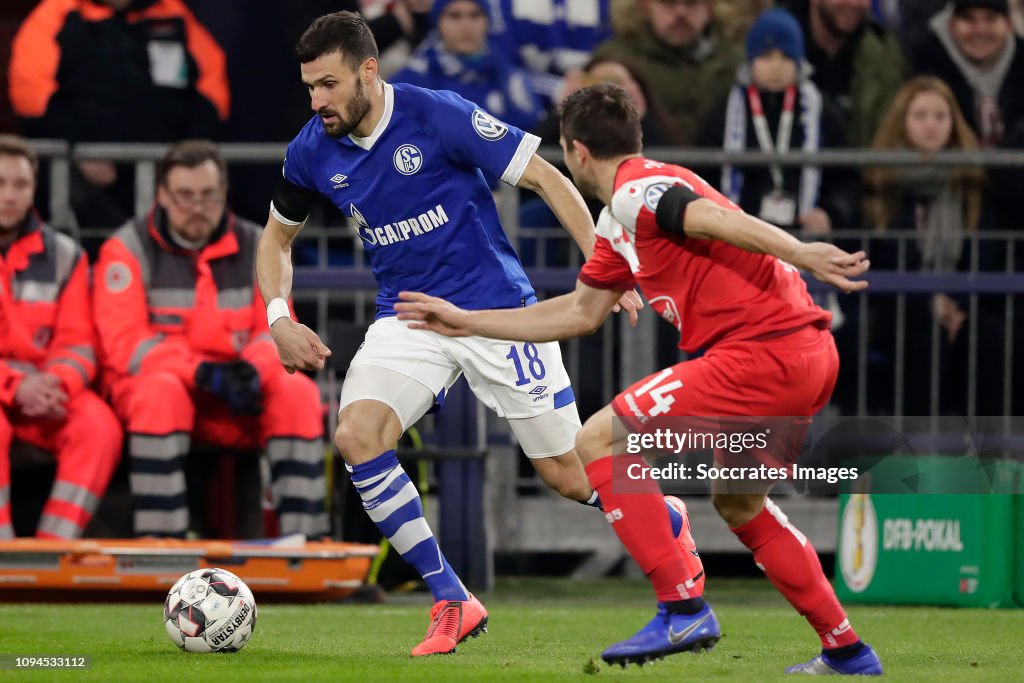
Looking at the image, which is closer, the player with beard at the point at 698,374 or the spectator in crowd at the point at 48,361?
the player with beard at the point at 698,374

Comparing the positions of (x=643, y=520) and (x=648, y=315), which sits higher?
(x=648, y=315)

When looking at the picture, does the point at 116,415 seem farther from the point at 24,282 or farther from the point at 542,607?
the point at 542,607

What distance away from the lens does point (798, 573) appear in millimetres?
5578

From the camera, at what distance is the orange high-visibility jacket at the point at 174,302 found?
9.44m

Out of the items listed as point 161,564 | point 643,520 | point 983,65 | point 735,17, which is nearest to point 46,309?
point 161,564

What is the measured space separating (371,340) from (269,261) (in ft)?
1.87

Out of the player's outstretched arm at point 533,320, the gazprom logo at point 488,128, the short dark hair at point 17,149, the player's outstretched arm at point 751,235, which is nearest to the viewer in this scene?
the player's outstretched arm at point 751,235

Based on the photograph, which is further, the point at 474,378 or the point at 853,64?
the point at 853,64

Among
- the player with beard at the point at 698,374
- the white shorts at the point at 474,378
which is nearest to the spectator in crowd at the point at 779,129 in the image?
the white shorts at the point at 474,378

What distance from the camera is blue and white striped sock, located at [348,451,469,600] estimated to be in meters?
6.73

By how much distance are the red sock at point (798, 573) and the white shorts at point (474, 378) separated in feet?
5.08

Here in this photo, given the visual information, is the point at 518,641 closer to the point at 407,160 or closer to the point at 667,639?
the point at 667,639

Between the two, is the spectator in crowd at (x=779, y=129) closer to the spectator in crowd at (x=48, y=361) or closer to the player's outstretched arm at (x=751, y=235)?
the spectator in crowd at (x=48, y=361)

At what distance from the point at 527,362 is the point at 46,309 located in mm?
3503
